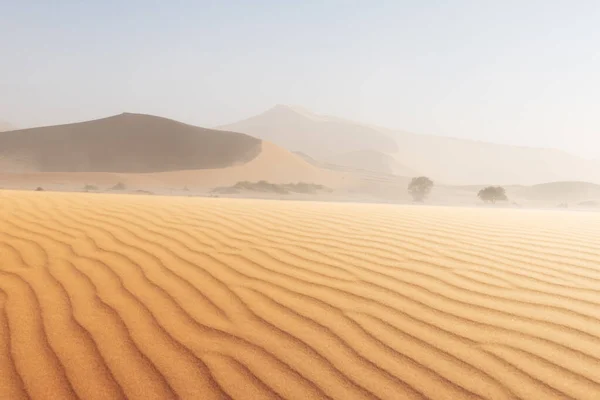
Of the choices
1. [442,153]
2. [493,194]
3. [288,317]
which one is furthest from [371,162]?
[288,317]

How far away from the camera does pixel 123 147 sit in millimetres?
57062

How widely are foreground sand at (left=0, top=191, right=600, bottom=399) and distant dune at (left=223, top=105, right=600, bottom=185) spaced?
473 feet

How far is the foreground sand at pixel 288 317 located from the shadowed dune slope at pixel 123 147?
51216 mm

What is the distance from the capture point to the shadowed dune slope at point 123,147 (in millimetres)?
52438

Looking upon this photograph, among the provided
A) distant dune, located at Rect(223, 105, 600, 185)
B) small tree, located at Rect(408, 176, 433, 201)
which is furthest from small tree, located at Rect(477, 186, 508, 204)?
distant dune, located at Rect(223, 105, 600, 185)

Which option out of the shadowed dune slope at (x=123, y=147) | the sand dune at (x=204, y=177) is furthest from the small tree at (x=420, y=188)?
the shadowed dune slope at (x=123, y=147)

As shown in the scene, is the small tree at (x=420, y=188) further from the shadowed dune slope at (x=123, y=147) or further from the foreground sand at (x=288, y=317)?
the foreground sand at (x=288, y=317)

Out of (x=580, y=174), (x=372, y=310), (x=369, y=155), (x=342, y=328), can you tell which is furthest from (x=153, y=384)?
(x=580, y=174)

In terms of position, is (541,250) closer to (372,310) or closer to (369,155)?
(372,310)

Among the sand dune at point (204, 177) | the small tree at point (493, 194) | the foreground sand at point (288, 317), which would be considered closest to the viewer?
the foreground sand at point (288, 317)

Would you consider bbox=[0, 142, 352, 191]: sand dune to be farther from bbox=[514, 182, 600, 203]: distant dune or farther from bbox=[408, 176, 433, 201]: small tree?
bbox=[514, 182, 600, 203]: distant dune

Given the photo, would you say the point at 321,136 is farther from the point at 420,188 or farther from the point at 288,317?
the point at 288,317

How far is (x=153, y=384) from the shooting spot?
1.82 metres

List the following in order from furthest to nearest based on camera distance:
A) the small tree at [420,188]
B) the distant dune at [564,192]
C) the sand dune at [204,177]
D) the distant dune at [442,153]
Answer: the distant dune at [442,153]
the distant dune at [564,192]
the sand dune at [204,177]
the small tree at [420,188]
